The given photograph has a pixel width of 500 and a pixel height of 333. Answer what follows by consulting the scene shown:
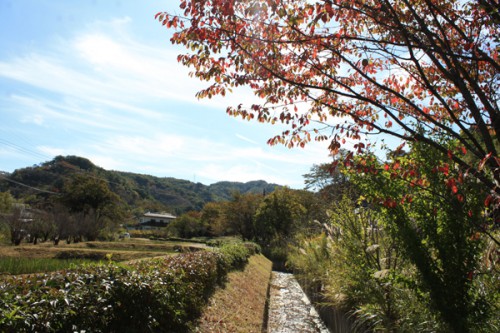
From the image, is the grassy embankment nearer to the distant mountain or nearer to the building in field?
the distant mountain

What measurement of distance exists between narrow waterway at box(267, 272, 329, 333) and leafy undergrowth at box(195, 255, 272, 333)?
423mm

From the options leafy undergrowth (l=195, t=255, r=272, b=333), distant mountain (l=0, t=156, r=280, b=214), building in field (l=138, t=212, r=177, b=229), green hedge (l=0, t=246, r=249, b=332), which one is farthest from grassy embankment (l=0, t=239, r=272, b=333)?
building in field (l=138, t=212, r=177, b=229)

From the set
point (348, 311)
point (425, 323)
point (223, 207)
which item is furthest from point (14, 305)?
point (223, 207)

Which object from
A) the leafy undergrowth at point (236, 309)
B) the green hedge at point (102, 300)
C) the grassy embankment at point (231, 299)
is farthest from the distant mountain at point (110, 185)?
the green hedge at point (102, 300)

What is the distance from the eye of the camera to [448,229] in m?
4.58

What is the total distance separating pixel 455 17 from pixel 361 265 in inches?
169

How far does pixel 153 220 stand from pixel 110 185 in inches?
482

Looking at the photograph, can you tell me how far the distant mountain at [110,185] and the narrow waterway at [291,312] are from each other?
24.7 meters

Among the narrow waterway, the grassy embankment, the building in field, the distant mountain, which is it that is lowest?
the building in field

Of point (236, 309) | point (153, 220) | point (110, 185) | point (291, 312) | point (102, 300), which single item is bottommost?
point (153, 220)

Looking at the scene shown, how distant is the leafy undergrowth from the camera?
7.19 meters

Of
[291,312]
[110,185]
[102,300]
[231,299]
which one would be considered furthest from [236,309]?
[110,185]

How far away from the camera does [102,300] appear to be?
4.09 meters

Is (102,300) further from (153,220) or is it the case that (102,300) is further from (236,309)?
(153,220)
